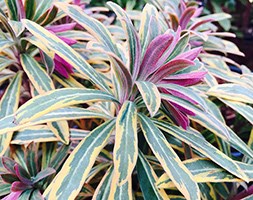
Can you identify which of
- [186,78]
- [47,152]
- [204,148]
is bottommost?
[47,152]

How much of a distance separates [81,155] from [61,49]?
206 mm

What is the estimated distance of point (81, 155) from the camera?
626mm

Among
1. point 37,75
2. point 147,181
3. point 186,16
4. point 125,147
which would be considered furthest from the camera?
point 186,16

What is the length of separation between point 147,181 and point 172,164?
10 centimetres

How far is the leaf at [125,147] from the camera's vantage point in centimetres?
58

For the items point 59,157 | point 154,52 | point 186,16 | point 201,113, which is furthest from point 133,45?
point 186,16

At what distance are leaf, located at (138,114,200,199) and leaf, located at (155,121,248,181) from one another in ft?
0.15

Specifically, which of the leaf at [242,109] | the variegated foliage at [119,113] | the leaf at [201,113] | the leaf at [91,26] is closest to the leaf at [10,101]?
the variegated foliage at [119,113]

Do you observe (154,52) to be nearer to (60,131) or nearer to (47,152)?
(60,131)

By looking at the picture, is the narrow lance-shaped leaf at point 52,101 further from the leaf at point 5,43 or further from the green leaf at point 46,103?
the leaf at point 5,43

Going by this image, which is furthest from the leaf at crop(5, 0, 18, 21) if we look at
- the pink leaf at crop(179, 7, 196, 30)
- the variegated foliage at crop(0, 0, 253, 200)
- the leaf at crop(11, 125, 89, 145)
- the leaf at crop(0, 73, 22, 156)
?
the pink leaf at crop(179, 7, 196, 30)

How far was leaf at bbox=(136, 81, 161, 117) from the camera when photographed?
586 mm

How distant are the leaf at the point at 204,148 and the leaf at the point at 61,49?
0.15 meters

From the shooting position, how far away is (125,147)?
603 millimetres
